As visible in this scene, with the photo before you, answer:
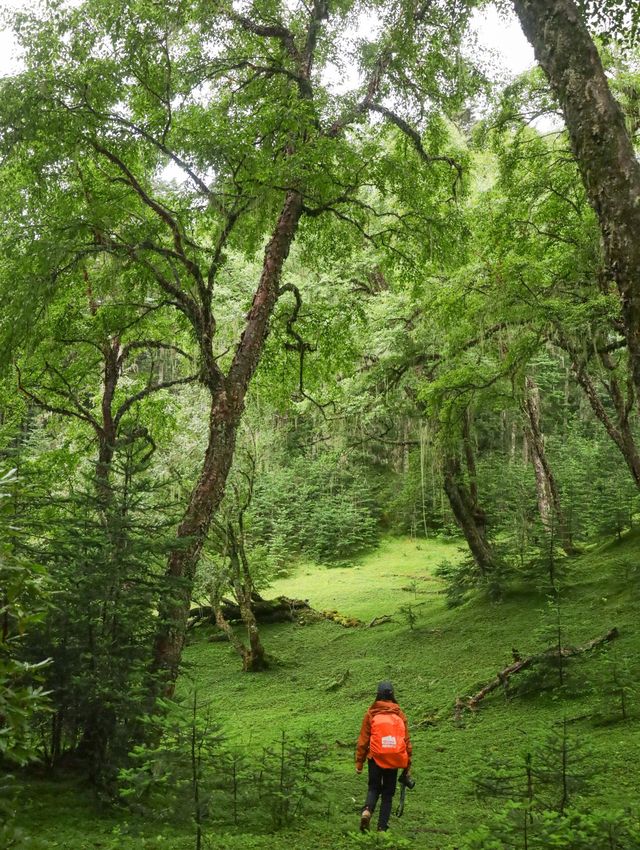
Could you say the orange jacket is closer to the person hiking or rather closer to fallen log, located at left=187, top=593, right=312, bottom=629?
the person hiking

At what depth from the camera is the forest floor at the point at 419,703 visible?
15.0 feet

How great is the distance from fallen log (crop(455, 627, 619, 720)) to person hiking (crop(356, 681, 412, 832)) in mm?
3254

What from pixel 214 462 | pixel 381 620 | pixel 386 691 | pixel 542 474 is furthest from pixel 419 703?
pixel 542 474

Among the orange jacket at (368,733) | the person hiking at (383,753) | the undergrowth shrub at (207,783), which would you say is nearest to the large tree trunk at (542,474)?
the orange jacket at (368,733)

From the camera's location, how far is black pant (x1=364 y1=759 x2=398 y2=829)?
16.6ft

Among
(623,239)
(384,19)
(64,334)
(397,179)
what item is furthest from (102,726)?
(384,19)

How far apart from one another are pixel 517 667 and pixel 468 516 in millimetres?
4792

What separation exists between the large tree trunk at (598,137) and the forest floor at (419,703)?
3.22 meters

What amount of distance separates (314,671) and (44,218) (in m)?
9.25

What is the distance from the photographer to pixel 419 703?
9.10 meters

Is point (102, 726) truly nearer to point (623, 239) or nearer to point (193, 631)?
point (623, 239)

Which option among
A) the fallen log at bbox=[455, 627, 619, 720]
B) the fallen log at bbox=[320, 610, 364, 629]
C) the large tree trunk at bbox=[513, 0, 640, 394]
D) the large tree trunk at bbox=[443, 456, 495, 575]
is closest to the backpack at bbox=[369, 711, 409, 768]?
the fallen log at bbox=[455, 627, 619, 720]

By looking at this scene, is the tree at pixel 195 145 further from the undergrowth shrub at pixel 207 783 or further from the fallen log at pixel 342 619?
the fallen log at pixel 342 619

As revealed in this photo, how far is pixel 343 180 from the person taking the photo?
7.86m
